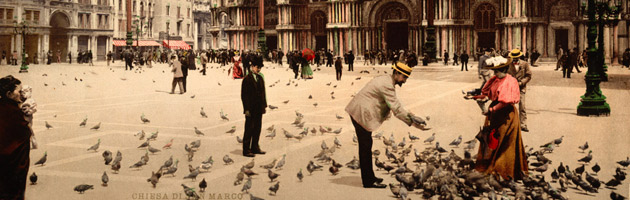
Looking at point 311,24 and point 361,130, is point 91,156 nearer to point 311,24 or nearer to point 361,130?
point 361,130

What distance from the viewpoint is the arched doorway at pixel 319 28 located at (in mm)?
53656

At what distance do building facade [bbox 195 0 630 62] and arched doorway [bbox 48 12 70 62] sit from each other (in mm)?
14317

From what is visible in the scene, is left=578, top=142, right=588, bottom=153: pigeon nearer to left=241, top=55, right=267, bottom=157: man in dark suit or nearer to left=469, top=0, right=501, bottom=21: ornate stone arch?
left=241, top=55, right=267, bottom=157: man in dark suit

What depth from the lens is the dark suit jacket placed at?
879cm

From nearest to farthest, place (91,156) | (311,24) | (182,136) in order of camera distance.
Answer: (91,156)
(182,136)
(311,24)

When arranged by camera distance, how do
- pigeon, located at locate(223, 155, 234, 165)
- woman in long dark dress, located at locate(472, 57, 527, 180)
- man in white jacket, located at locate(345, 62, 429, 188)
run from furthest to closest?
pigeon, located at locate(223, 155, 234, 165), woman in long dark dress, located at locate(472, 57, 527, 180), man in white jacket, located at locate(345, 62, 429, 188)

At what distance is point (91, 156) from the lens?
8703 millimetres

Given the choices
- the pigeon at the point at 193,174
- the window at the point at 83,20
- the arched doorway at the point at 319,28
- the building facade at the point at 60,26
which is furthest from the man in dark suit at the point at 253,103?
the window at the point at 83,20

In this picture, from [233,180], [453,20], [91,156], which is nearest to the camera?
[233,180]

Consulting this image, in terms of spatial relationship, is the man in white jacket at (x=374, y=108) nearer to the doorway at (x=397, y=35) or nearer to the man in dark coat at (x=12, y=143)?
the man in dark coat at (x=12, y=143)

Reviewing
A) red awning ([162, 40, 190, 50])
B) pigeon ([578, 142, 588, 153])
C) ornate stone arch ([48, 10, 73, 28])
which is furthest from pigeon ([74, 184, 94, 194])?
red awning ([162, 40, 190, 50])

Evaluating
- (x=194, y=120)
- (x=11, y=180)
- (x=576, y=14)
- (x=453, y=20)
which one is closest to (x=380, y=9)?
(x=453, y=20)

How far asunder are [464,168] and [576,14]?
117 feet

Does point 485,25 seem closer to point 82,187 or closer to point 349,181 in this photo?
point 349,181
